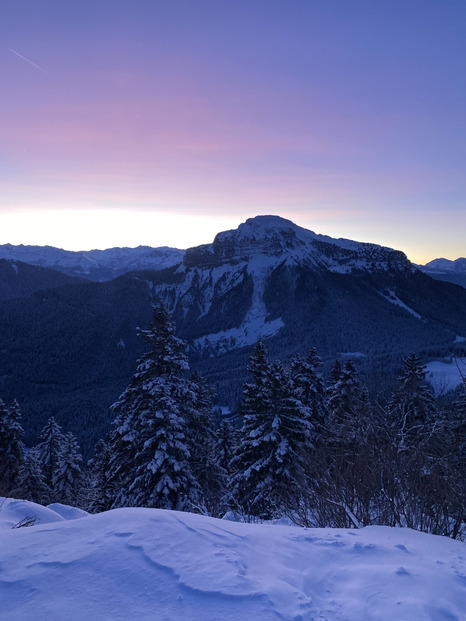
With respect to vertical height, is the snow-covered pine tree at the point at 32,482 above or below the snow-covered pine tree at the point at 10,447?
below

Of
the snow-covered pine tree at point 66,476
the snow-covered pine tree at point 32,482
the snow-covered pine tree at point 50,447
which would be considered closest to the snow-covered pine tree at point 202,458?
the snow-covered pine tree at point 32,482

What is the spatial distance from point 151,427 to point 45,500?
17.2 meters

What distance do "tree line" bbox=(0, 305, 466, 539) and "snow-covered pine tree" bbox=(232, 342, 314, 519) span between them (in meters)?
0.05

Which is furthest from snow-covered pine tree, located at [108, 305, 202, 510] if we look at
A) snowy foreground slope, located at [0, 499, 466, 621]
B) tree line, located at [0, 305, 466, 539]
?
snowy foreground slope, located at [0, 499, 466, 621]

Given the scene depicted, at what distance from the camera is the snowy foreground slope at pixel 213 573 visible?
2.84 metres

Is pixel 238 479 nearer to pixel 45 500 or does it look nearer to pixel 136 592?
pixel 136 592

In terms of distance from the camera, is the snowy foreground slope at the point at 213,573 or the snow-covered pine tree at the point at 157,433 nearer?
the snowy foreground slope at the point at 213,573

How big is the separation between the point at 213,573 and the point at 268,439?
12181 millimetres

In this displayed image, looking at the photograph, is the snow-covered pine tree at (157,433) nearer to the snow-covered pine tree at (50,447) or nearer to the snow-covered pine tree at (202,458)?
the snow-covered pine tree at (202,458)

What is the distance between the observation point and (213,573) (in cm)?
329

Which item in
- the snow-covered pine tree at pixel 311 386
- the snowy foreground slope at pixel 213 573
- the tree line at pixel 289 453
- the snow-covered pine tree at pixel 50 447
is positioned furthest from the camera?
the snow-covered pine tree at pixel 50 447

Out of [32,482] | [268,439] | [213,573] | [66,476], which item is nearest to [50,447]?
[66,476]

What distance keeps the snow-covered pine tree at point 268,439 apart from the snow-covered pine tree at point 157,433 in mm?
2605

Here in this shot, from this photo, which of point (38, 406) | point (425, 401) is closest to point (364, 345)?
point (38, 406)
